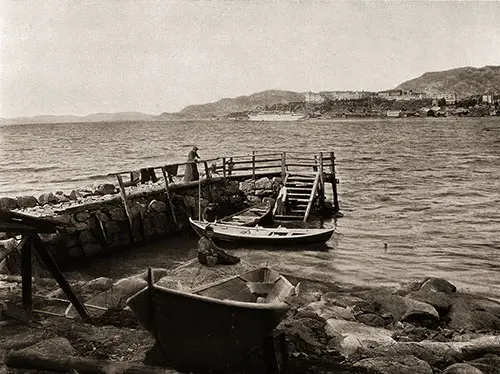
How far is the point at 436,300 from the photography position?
12492mm

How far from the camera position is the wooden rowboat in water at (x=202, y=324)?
7625 millimetres

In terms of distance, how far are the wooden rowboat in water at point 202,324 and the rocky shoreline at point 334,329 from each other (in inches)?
27.9

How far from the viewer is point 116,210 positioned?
19.0m

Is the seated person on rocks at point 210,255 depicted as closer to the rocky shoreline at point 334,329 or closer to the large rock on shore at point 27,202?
the rocky shoreline at point 334,329

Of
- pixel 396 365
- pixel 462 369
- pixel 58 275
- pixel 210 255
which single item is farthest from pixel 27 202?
pixel 462 369

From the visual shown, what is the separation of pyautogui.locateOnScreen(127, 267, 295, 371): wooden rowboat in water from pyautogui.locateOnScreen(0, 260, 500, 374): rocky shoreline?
27.9 inches

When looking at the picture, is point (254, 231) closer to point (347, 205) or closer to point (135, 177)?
point (135, 177)

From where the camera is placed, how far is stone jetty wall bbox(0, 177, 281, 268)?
1711cm

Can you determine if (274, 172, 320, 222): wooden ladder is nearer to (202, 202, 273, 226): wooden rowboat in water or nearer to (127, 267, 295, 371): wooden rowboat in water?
(202, 202, 273, 226): wooden rowboat in water

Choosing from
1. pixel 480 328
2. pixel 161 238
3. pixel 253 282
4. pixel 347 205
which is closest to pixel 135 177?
pixel 161 238

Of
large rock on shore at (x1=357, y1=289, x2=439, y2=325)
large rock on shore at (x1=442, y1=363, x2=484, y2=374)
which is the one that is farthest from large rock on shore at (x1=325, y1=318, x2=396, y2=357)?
large rock on shore at (x1=442, y1=363, x2=484, y2=374)

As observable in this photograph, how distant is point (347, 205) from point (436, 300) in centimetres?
1680

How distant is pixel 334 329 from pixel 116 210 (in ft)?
36.1

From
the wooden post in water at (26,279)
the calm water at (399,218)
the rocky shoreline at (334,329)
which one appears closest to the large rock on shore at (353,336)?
the rocky shoreline at (334,329)
